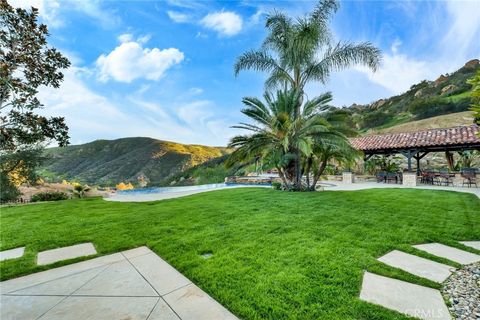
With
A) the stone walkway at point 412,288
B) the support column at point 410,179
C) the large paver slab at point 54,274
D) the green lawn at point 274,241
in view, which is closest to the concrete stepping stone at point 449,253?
the stone walkway at point 412,288

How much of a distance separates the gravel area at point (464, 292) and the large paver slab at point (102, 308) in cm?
290

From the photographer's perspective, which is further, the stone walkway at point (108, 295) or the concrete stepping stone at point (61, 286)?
the concrete stepping stone at point (61, 286)

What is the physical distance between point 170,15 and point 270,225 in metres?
9.09

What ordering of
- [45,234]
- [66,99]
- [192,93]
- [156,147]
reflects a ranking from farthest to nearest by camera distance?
[156,147]
[192,93]
[66,99]
[45,234]

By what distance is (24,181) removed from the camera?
41.2ft

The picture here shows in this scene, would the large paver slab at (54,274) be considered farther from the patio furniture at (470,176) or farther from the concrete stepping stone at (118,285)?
the patio furniture at (470,176)

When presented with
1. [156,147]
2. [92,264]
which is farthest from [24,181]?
[156,147]

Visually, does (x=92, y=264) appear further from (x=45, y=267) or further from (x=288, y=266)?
(x=288, y=266)

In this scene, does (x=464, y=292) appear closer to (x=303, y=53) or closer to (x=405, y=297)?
(x=405, y=297)

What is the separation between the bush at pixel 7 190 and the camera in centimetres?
1071

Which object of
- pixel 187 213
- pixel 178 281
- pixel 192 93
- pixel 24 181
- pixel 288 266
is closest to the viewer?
pixel 178 281

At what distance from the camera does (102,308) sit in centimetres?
209

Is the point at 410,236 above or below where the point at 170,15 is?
below

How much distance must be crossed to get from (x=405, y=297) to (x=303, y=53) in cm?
→ 1016
